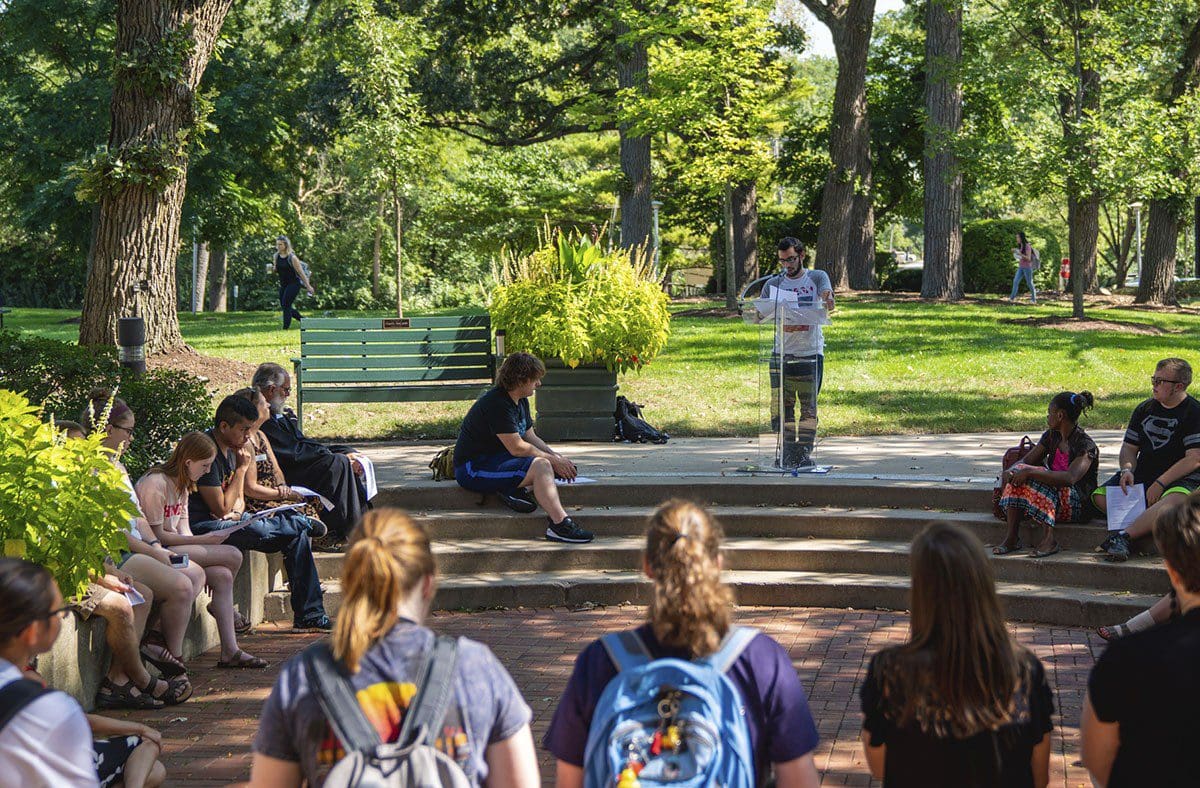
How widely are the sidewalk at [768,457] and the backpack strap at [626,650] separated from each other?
7104 mm

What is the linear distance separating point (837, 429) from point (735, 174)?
27.4 feet

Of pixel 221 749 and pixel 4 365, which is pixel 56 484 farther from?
pixel 4 365

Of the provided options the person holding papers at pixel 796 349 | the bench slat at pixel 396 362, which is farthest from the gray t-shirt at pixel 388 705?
the bench slat at pixel 396 362

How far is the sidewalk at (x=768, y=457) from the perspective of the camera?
1041 centimetres

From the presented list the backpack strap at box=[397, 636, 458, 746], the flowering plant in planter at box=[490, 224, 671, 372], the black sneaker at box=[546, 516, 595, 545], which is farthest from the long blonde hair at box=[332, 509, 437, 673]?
the flowering plant in planter at box=[490, 224, 671, 372]

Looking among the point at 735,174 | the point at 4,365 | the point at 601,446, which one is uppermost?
the point at 735,174

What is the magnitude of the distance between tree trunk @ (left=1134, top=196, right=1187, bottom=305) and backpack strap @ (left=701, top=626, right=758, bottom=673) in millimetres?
23819

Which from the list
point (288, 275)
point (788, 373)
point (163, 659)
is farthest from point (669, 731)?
point (288, 275)

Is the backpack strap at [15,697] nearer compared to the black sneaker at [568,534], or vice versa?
the backpack strap at [15,697]

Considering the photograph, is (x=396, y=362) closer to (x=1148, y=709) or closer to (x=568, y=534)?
(x=568, y=534)

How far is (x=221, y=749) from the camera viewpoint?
602cm

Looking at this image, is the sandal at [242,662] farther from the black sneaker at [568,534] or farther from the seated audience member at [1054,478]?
the seated audience member at [1054,478]

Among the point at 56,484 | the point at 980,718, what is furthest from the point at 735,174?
the point at 980,718

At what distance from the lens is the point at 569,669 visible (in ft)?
23.7
